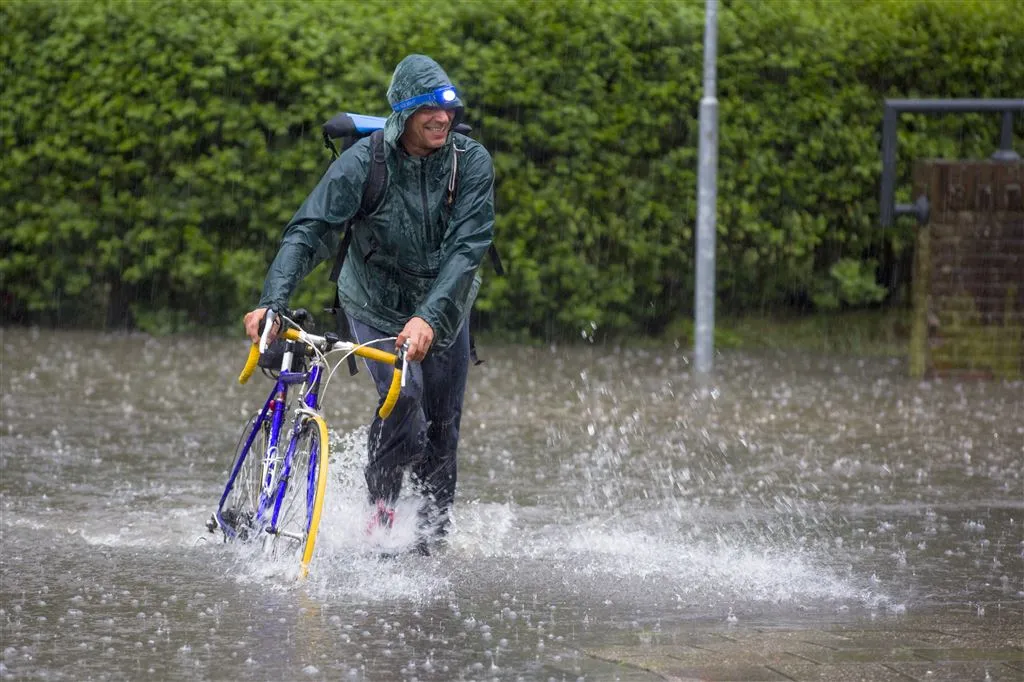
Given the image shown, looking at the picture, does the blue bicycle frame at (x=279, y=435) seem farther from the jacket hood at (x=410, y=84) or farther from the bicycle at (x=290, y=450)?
the jacket hood at (x=410, y=84)

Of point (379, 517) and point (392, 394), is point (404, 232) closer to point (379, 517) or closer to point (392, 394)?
point (392, 394)

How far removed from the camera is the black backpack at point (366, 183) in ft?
21.3

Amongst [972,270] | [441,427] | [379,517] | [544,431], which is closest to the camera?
[379,517]

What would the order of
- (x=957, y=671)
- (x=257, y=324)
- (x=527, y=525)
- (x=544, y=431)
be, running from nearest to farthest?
1. (x=957, y=671)
2. (x=257, y=324)
3. (x=527, y=525)
4. (x=544, y=431)

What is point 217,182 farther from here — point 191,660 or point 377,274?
point 191,660

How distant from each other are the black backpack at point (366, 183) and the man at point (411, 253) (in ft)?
0.08

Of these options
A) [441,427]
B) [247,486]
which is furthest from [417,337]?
[247,486]

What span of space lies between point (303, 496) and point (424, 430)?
49 centimetres

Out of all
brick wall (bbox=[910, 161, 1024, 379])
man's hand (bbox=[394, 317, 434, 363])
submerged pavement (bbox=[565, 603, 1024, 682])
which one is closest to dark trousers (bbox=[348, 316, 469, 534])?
man's hand (bbox=[394, 317, 434, 363])

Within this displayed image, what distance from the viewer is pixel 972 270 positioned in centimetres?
1195

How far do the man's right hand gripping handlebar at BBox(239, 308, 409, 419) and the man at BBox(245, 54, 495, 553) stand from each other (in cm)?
2

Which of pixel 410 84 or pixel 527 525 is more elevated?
pixel 410 84

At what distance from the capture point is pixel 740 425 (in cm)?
1021

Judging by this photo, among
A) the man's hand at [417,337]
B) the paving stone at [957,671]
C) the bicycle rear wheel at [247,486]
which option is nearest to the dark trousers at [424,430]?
the man's hand at [417,337]
